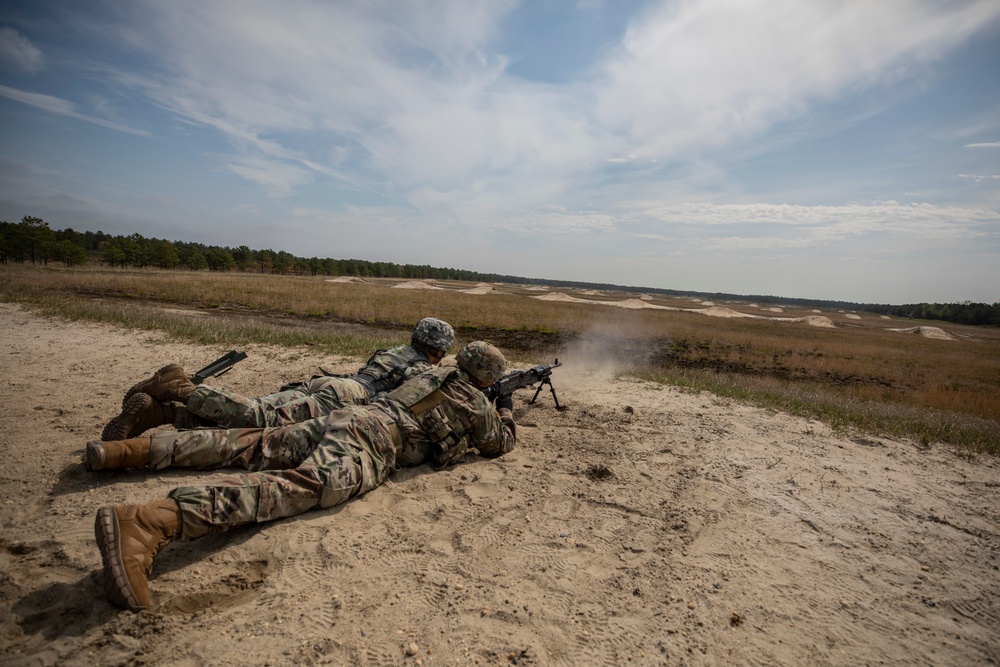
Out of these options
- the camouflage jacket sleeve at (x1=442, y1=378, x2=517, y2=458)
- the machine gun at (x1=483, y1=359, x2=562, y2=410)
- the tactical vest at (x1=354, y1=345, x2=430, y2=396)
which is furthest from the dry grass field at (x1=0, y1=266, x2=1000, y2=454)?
the camouflage jacket sleeve at (x1=442, y1=378, x2=517, y2=458)

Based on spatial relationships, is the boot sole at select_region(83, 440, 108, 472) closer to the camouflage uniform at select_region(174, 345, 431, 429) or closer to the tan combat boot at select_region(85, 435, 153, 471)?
the tan combat boot at select_region(85, 435, 153, 471)

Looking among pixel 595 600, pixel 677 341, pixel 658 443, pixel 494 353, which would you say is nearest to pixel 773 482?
pixel 658 443

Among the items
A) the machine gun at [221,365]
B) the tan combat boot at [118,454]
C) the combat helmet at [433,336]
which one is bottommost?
the tan combat boot at [118,454]

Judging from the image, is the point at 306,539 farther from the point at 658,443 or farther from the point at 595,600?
the point at 658,443

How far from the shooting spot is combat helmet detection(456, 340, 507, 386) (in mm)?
5086

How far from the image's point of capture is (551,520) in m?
4.01

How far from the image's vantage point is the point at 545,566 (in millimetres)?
3361

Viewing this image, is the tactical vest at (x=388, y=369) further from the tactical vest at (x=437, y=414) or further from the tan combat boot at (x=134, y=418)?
the tan combat boot at (x=134, y=418)

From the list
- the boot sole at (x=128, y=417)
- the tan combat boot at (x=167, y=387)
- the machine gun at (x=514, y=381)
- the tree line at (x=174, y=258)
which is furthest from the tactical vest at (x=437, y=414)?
the tree line at (x=174, y=258)

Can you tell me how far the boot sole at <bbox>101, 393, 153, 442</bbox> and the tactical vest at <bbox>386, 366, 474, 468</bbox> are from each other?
2231 millimetres

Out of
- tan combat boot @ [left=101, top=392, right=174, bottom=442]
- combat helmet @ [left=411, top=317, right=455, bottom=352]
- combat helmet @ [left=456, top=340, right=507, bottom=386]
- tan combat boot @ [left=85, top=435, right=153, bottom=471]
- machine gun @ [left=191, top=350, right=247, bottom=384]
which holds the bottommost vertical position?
tan combat boot @ [left=85, top=435, right=153, bottom=471]

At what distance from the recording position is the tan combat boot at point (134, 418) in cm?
417

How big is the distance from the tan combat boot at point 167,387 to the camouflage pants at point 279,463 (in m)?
0.40

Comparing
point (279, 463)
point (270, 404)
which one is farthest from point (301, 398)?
point (279, 463)
